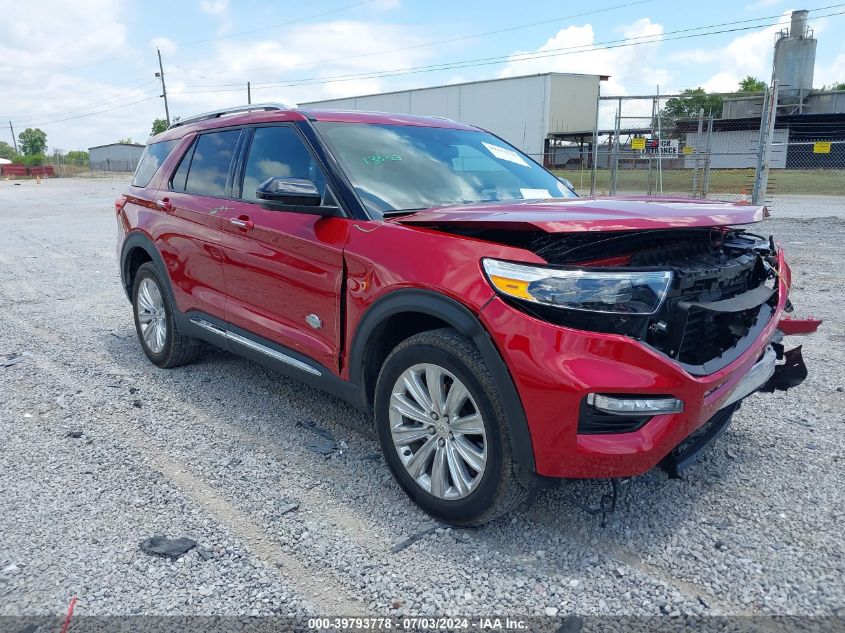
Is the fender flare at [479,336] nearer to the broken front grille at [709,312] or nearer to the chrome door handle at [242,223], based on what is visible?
the broken front grille at [709,312]

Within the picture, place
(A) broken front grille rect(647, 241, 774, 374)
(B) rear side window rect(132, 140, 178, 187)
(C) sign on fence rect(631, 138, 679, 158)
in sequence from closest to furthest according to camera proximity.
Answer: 1. (A) broken front grille rect(647, 241, 774, 374)
2. (B) rear side window rect(132, 140, 178, 187)
3. (C) sign on fence rect(631, 138, 679, 158)

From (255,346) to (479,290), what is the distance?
1897 mm

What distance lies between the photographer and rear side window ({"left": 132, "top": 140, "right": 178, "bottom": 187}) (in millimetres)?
5199

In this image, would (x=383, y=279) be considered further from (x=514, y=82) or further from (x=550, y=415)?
(x=514, y=82)

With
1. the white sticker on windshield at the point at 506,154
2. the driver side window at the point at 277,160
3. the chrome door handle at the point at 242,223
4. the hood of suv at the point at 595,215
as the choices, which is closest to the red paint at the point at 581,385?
the hood of suv at the point at 595,215

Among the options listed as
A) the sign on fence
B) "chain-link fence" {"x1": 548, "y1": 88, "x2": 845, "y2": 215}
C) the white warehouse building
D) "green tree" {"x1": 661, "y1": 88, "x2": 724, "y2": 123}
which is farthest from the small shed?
the sign on fence

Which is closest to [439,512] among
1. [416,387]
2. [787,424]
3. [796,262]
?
[416,387]

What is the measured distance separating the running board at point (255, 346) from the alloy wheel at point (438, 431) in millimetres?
703

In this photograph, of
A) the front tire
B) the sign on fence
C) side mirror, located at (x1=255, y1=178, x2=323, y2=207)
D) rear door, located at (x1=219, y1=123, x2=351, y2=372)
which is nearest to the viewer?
the front tire

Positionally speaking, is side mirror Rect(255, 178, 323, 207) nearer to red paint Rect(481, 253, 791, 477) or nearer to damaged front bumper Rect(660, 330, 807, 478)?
red paint Rect(481, 253, 791, 477)

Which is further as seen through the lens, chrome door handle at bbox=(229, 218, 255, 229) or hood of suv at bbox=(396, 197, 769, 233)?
chrome door handle at bbox=(229, 218, 255, 229)

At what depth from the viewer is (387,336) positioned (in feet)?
10.4

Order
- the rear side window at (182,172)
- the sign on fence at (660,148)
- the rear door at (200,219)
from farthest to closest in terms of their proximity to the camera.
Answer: the sign on fence at (660,148) → the rear side window at (182,172) → the rear door at (200,219)

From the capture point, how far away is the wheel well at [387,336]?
3.00 m
